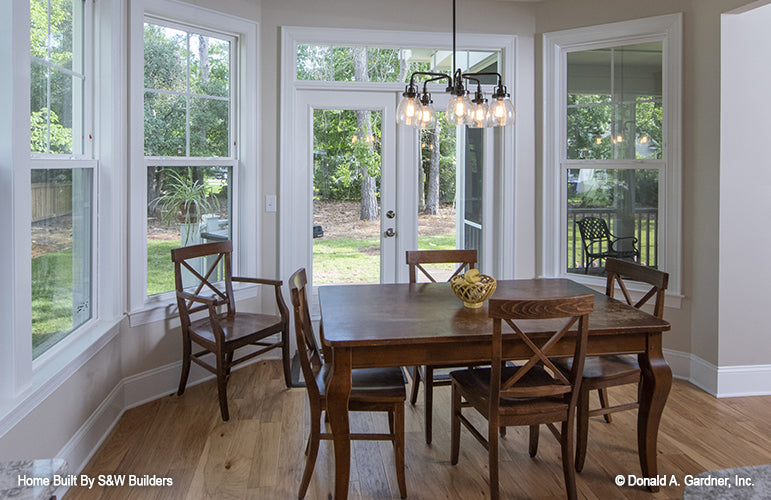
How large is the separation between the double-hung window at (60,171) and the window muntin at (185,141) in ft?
1.74

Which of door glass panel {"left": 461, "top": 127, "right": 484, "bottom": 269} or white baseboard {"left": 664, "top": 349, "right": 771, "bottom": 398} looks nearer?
white baseboard {"left": 664, "top": 349, "right": 771, "bottom": 398}

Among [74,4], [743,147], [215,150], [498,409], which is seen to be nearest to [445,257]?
[498,409]

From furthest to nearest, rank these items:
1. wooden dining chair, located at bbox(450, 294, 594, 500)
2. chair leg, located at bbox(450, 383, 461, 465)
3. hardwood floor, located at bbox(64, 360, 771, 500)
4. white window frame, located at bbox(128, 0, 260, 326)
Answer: white window frame, located at bbox(128, 0, 260, 326) < chair leg, located at bbox(450, 383, 461, 465) < hardwood floor, located at bbox(64, 360, 771, 500) < wooden dining chair, located at bbox(450, 294, 594, 500)

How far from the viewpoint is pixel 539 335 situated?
8.06ft

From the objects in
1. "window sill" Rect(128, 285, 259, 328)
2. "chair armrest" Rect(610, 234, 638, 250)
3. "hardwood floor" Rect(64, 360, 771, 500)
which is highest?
"chair armrest" Rect(610, 234, 638, 250)

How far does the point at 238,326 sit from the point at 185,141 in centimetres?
129

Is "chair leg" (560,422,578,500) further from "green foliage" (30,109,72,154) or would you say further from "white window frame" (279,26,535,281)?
"green foliage" (30,109,72,154)

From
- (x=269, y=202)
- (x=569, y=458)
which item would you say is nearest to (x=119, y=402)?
(x=269, y=202)

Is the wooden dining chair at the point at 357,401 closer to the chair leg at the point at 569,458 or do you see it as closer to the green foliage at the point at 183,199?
the chair leg at the point at 569,458

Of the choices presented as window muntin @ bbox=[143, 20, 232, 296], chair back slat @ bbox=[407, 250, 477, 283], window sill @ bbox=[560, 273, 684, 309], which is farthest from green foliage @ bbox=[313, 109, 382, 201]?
window sill @ bbox=[560, 273, 684, 309]

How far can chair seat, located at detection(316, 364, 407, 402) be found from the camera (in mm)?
2555

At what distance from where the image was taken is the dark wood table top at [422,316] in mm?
2412

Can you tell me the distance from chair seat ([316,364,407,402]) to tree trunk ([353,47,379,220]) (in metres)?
2.03

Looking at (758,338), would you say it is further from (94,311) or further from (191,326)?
(94,311)
